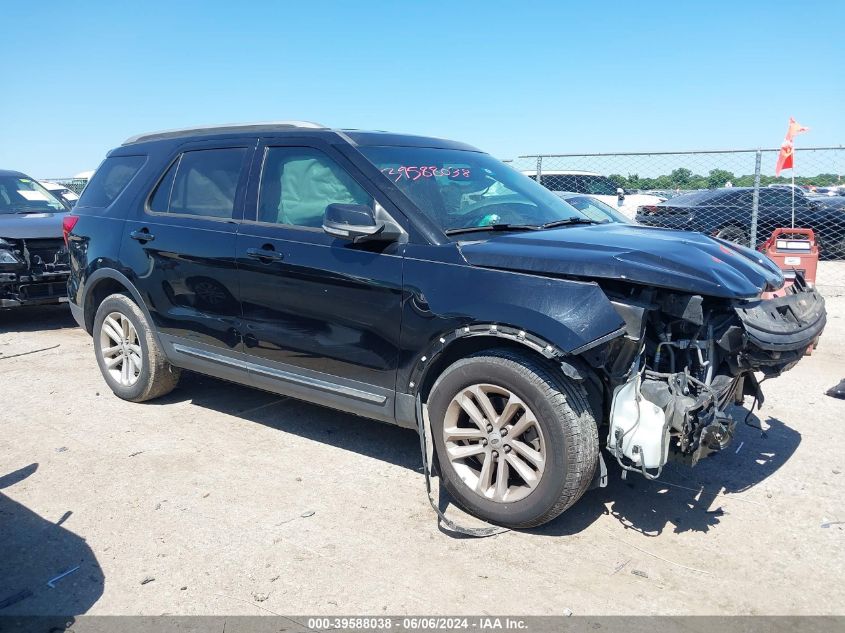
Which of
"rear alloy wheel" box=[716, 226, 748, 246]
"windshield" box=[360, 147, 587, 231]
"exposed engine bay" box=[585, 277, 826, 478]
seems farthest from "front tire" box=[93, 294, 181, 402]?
"rear alloy wheel" box=[716, 226, 748, 246]

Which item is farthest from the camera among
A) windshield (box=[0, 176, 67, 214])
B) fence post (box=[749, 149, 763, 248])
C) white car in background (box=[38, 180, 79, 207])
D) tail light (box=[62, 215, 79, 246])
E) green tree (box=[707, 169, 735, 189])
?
green tree (box=[707, 169, 735, 189])

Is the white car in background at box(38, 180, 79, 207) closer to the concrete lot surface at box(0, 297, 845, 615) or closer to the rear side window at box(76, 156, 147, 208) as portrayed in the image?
the rear side window at box(76, 156, 147, 208)

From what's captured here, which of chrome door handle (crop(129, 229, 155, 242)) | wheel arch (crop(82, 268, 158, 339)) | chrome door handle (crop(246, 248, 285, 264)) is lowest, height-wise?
wheel arch (crop(82, 268, 158, 339))

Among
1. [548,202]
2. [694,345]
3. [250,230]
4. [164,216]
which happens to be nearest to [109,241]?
[164,216]

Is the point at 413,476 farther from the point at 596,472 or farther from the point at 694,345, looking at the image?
the point at 694,345

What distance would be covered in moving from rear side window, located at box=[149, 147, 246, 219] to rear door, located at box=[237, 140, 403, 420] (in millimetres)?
221

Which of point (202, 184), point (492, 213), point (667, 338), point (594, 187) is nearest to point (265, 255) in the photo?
point (202, 184)

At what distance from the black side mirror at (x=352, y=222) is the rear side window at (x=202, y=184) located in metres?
1.08

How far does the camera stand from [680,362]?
11.5 ft

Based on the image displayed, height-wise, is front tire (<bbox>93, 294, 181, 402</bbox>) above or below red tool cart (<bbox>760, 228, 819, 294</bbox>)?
below

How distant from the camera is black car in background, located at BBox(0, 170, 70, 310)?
794 cm

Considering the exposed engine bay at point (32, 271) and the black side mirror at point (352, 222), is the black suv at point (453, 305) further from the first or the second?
the exposed engine bay at point (32, 271)

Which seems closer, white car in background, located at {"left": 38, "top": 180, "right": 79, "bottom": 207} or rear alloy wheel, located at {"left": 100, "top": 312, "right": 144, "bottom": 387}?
rear alloy wheel, located at {"left": 100, "top": 312, "right": 144, "bottom": 387}

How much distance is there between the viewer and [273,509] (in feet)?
12.6
